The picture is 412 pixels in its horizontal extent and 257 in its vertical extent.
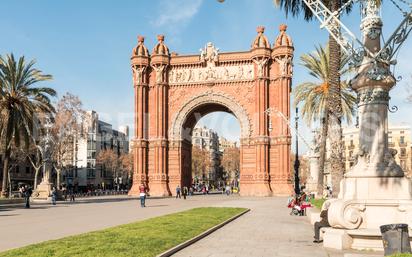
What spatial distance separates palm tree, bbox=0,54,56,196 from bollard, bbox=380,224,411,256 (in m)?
31.7

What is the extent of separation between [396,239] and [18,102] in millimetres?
33256

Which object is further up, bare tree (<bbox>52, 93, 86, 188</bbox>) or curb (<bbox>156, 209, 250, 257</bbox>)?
bare tree (<bbox>52, 93, 86, 188</bbox>)

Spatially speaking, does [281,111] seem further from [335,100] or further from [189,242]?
[189,242]

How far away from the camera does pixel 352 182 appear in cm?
1133

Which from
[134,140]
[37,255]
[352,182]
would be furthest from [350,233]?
[134,140]

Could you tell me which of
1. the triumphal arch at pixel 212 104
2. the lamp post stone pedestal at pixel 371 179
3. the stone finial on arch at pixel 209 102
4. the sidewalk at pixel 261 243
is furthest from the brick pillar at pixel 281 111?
the lamp post stone pedestal at pixel 371 179

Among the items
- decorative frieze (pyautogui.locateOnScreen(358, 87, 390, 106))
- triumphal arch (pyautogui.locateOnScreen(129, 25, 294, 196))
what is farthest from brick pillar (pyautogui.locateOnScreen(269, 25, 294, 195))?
decorative frieze (pyautogui.locateOnScreen(358, 87, 390, 106))

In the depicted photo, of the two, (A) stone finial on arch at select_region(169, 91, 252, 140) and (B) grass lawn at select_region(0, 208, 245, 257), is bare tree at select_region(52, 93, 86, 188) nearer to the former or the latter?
(A) stone finial on arch at select_region(169, 91, 252, 140)

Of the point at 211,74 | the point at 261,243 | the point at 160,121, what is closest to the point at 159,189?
the point at 160,121

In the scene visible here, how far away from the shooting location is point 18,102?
36031mm

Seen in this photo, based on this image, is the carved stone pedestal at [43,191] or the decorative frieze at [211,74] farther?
the decorative frieze at [211,74]

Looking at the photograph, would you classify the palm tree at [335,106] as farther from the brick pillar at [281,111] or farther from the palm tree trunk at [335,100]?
the brick pillar at [281,111]

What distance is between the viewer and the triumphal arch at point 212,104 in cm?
5022

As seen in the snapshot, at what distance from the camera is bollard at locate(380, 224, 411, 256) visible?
8.48 meters
